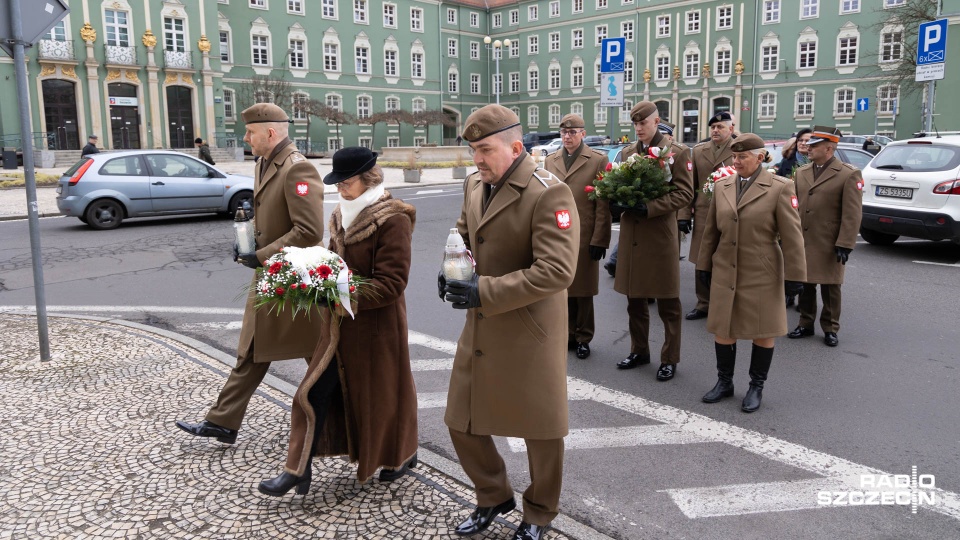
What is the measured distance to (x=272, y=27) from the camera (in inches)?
2046

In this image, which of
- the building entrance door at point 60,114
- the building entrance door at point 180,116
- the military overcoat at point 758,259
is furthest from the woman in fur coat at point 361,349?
the building entrance door at point 180,116

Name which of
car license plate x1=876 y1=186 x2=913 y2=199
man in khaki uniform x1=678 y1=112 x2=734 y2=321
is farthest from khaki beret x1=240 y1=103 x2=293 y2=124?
car license plate x1=876 y1=186 x2=913 y2=199

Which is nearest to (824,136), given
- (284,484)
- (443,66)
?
(284,484)

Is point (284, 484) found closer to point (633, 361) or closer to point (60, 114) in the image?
point (633, 361)

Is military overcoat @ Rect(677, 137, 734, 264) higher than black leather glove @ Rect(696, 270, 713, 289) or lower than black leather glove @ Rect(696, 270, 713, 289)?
higher

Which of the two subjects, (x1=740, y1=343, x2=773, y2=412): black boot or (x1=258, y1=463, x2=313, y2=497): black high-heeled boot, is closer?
(x1=258, y1=463, x2=313, y2=497): black high-heeled boot

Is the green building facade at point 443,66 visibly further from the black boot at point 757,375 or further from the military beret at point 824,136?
the black boot at point 757,375

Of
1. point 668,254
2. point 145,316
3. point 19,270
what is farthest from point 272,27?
point 668,254

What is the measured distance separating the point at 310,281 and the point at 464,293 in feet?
2.69

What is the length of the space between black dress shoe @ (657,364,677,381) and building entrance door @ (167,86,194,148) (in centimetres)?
4321

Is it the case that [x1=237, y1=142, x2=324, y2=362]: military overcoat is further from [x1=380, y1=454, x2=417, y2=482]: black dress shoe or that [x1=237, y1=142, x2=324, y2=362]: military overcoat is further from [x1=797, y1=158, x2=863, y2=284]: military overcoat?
[x1=797, y1=158, x2=863, y2=284]: military overcoat

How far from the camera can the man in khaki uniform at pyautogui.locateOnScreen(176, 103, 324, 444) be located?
4.30 metres

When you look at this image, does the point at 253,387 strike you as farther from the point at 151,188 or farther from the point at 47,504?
the point at 151,188

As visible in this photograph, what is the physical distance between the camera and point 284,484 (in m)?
3.69
